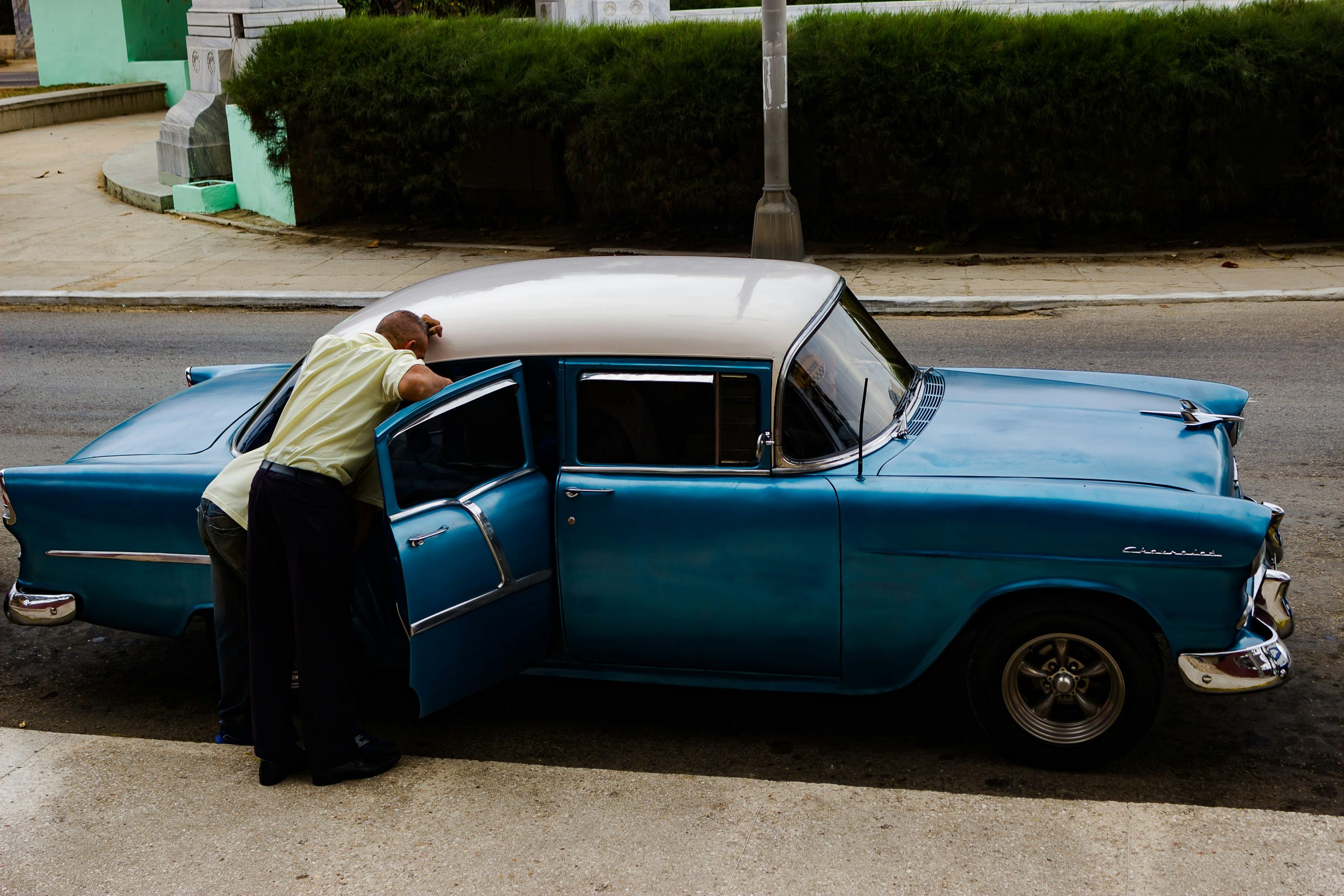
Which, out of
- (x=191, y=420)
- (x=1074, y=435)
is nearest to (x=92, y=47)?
(x=191, y=420)

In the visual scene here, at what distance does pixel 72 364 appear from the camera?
10867 mm

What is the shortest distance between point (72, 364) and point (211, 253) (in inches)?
200

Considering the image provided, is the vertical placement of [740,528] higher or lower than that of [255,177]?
lower

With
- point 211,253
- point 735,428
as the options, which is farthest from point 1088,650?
point 211,253

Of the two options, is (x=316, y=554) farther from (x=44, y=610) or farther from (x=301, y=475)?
(x=44, y=610)

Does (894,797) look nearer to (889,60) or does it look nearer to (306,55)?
(889,60)

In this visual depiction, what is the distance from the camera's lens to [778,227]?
13.2 metres

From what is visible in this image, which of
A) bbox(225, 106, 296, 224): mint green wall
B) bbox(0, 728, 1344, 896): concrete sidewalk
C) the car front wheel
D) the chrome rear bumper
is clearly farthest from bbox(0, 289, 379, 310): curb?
the chrome rear bumper

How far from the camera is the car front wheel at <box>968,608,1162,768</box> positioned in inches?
166

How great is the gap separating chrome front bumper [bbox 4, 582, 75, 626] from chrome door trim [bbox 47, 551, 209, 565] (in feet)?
0.54

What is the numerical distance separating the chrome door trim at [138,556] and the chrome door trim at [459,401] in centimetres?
110

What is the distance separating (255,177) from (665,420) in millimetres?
14885

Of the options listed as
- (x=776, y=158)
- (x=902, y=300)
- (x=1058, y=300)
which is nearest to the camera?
(x=1058, y=300)

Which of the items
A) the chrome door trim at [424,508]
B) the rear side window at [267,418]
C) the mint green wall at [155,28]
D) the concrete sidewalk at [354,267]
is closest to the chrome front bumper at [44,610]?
the rear side window at [267,418]
